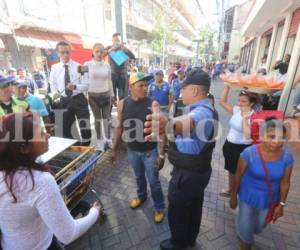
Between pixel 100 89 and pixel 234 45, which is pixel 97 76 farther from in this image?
pixel 234 45

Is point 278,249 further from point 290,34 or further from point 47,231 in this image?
point 290,34

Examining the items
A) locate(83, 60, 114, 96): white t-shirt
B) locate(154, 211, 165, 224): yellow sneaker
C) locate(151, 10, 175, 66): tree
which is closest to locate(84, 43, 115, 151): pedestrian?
locate(83, 60, 114, 96): white t-shirt

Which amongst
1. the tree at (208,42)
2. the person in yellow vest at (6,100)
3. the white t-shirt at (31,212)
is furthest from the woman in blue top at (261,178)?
the tree at (208,42)

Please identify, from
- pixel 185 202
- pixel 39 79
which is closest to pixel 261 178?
pixel 185 202

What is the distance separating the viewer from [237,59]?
93.3 ft

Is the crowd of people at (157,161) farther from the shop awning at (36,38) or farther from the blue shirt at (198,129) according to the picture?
the shop awning at (36,38)

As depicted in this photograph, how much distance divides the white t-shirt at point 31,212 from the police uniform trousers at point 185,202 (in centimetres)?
91

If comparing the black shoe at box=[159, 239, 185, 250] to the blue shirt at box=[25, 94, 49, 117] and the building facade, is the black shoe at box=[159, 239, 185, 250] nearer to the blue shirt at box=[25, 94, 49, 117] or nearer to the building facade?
the blue shirt at box=[25, 94, 49, 117]

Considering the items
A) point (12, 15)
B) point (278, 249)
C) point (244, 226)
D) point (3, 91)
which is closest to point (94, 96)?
point (3, 91)

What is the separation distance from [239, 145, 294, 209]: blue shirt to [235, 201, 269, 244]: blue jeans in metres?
0.08

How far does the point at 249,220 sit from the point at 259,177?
1.59 feet

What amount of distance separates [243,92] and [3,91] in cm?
337

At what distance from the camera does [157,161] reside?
2.48 metres

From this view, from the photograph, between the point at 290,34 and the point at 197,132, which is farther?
the point at 290,34
